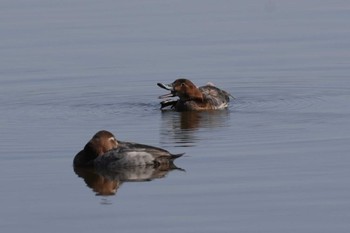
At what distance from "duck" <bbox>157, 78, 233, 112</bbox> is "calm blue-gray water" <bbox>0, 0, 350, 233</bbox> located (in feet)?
0.88

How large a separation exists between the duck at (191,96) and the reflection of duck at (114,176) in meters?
5.15

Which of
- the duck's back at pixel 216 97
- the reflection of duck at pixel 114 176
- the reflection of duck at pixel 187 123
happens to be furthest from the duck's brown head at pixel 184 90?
the reflection of duck at pixel 114 176

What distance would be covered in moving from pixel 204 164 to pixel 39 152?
2.25m

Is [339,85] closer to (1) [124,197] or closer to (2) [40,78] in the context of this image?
(2) [40,78]

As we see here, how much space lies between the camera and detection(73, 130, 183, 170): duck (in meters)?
15.3

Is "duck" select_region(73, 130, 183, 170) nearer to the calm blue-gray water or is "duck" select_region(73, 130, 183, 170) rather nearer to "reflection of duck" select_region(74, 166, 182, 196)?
"reflection of duck" select_region(74, 166, 182, 196)

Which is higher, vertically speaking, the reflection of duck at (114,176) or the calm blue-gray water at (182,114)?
the calm blue-gray water at (182,114)

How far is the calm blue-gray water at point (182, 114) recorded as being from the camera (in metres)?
12.7

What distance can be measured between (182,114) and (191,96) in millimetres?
419

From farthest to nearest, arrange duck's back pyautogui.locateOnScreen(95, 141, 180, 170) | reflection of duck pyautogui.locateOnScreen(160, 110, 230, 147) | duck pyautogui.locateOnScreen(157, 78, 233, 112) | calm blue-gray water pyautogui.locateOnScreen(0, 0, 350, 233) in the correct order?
duck pyautogui.locateOnScreen(157, 78, 233, 112) → reflection of duck pyautogui.locateOnScreen(160, 110, 230, 147) → duck's back pyautogui.locateOnScreen(95, 141, 180, 170) → calm blue-gray water pyautogui.locateOnScreen(0, 0, 350, 233)

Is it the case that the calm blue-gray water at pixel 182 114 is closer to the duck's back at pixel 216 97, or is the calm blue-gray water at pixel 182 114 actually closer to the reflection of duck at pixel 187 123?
the reflection of duck at pixel 187 123

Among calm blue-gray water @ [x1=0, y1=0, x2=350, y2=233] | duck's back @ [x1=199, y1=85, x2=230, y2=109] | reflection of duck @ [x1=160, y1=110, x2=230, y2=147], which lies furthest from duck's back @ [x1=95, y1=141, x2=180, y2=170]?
duck's back @ [x1=199, y1=85, x2=230, y2=109]

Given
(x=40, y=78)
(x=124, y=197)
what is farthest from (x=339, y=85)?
(x=124, y=197)

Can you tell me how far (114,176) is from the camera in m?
15.1
